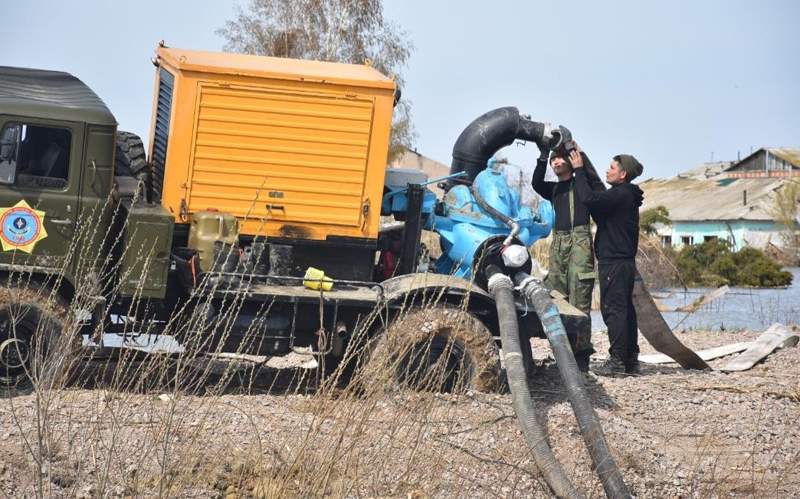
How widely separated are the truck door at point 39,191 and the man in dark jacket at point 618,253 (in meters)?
4.73

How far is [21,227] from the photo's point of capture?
8062mm

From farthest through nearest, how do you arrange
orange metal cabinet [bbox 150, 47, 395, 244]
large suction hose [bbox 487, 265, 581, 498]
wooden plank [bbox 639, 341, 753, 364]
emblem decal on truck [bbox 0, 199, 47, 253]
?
wooden plank [bbox 639, 341, 753, 364] < orange metal cabinet [bbox 150, 47, 395, 244] < emblem decal on truck [bbox 0, 199, 47, 253] < large suction hose [bbox 487, 265, 581, 498]

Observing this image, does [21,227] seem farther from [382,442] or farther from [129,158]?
[382,442]

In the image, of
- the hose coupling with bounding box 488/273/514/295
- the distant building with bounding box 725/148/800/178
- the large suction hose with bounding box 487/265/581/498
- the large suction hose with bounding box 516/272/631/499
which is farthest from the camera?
the distant building with bounding box 725/148/800/178

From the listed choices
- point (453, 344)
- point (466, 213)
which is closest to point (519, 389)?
point (453, 344)

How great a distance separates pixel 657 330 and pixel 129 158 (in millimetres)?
5589

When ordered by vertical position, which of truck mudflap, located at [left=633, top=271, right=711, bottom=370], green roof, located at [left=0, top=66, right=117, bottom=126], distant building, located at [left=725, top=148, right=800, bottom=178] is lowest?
truck mudflap, located at [left=633, top=271, right=711, bottom=370]

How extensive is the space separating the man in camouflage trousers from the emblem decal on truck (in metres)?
4.87

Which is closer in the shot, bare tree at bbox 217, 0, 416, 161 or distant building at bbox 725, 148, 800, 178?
bare tree at bbox 217, 0, 416, 161

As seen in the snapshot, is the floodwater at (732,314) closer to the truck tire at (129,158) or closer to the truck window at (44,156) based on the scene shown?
the truck tire at (129,158)

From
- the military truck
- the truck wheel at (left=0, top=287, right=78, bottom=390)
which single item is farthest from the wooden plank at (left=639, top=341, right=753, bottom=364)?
the truck wheel at (left=0, top=287, right=78, bottom=390)

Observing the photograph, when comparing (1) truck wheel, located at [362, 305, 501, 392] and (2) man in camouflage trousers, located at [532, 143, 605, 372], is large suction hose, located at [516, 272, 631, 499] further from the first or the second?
(2) man in camouflage trousers, located at [532, 143, 605, 372]

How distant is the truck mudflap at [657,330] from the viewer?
10859 millimetres

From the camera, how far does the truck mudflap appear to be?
428 inches
